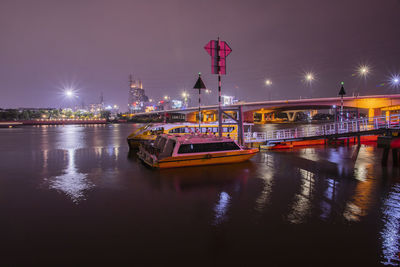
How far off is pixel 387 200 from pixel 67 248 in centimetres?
1072

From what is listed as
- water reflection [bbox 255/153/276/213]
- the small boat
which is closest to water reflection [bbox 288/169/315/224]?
water reflection [bbox 255/153/276/213]

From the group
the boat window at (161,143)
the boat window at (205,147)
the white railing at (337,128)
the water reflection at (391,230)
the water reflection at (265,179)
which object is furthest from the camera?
the white railing at (337,128)

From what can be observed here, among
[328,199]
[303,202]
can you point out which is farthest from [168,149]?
[328,199]

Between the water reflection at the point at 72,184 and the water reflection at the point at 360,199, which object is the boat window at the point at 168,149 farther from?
the water reflection at the point at 360,199

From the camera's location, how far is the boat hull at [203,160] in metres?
13.9

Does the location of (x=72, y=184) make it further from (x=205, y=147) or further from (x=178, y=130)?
(x=178, y=130)

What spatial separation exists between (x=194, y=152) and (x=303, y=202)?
6878 mm

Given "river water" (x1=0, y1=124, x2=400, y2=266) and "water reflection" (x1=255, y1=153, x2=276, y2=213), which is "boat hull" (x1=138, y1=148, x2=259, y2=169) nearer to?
"river water" (x1=0, y1=124, x2=400, y2=266)

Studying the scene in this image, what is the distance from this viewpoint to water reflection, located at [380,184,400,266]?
219 inches

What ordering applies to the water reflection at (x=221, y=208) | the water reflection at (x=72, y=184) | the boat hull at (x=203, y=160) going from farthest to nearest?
the boat hull at (x=203, y=160) < the water reflection at (x=72, y=184) < the water reflection at (x=221, y=208)

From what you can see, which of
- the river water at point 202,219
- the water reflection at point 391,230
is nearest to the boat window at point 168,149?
the river water at point 202,219

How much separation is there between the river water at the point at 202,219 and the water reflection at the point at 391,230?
0.03 meters

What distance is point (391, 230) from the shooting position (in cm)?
679

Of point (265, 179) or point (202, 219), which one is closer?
point (202, 219)
